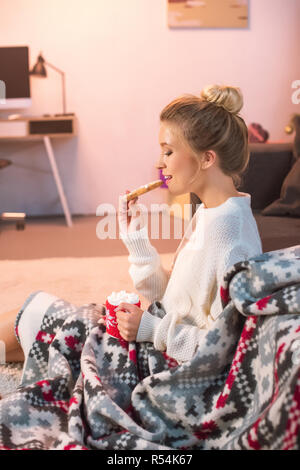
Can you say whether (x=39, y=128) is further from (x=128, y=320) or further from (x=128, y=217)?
(x=128, y=320)

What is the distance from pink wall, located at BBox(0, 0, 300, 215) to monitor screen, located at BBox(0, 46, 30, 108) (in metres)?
0.23

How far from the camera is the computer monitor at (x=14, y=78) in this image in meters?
3.91

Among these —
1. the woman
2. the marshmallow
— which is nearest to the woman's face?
the woman

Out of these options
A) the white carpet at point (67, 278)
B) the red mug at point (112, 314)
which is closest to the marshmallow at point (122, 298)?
the red mug at point (112, 314)

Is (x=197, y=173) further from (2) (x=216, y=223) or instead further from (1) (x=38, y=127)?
(1) (x=38, y=127)

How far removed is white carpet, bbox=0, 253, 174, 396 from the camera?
2275mm

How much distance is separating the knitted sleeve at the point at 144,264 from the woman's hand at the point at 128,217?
0.7 inches

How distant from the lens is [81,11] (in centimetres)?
413

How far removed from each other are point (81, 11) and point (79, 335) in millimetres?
3486

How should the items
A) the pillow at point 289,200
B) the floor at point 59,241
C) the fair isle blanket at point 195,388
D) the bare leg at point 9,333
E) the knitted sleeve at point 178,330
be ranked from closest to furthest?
the fair isle blanket at point 195,388 < the knitted sleeve at point 178,330 < the bare leg at point 9,333 < the pillow at point 289,200 < the floor at point 59,241

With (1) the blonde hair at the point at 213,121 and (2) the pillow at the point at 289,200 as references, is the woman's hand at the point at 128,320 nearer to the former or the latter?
(1) the blonde hair at the point at 213,121

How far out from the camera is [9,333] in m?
1.38

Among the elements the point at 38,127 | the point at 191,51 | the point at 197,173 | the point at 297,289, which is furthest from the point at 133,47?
the point at 297,289

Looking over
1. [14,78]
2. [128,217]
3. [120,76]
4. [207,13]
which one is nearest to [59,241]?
[14,78]
